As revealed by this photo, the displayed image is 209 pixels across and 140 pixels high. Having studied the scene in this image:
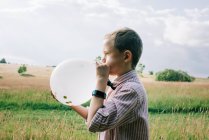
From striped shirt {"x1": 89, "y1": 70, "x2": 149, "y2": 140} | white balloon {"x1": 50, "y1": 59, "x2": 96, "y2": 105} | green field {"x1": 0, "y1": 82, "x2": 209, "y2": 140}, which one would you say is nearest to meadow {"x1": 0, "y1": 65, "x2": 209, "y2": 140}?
green field {"x1": 0, "y1": 82, "x2": 209, "y2": 140}

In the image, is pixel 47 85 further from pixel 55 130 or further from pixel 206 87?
pixel 206 87

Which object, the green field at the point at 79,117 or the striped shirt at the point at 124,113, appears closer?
the striped shirt at the point at 124,113

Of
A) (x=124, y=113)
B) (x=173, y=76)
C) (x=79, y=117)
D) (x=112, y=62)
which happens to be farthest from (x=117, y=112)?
(x=173, y=76)

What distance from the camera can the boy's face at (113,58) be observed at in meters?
1.05

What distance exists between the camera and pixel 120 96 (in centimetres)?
102

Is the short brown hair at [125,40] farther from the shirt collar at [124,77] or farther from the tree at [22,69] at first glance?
the tree at [22,69]

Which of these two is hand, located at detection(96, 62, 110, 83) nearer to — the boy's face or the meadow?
the boy's face

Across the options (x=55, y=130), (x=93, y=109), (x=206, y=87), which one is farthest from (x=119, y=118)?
(x=206, y=87)

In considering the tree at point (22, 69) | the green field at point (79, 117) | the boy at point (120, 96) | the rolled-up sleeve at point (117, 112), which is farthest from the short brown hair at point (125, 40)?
the tree at point (22, 69)

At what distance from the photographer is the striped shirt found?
38.9 inches

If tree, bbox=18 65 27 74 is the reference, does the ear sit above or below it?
above

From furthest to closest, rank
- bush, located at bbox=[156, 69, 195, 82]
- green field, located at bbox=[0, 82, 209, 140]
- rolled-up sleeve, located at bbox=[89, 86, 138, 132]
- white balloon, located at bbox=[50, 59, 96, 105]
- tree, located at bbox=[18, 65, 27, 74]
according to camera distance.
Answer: bush, located at bbox=[156, 69, 195, 82]
tree, located at bbox=[18, 65, 27, 74]
green field, located at bbox=[0, 82, 209, 140]
white balloon, located at bbox=[50, 59, 96, 105]
rolled-up sleeve, located at bbox=[89, 86, 138, 132]

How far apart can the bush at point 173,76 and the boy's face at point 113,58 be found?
182 centimetres

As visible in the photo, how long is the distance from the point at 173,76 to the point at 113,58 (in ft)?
6.35
